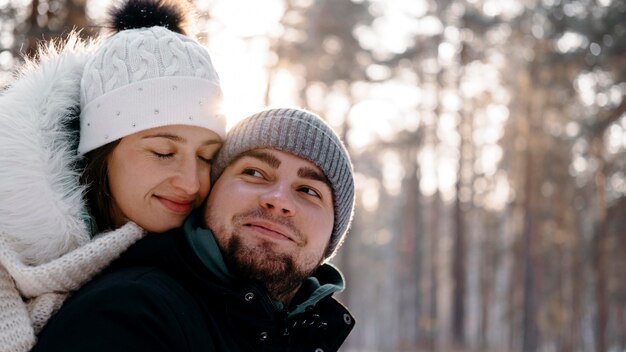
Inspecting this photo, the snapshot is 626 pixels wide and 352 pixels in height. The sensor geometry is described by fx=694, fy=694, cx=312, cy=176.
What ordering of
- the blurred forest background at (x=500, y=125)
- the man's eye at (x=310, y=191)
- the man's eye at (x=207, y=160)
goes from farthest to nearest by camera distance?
1. the blurred forest background at (x=500, y=125)
2. the man's eye at (x=310, y=191)
3. the man's eye at (x=207, y=160)

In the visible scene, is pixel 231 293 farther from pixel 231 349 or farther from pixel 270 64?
pixel 270 64

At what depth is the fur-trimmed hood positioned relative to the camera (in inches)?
96.2

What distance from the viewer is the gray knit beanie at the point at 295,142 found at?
10.2ft

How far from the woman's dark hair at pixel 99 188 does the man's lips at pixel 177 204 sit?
23cm

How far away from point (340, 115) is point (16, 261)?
1071 inches

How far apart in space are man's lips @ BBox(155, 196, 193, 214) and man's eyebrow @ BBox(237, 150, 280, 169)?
354 mm

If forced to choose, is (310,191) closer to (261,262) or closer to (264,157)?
(264,157)

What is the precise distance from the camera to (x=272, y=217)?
2906mm

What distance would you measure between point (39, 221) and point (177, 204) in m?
0.56

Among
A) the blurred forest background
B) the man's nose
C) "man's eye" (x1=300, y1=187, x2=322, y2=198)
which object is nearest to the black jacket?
the man's nose

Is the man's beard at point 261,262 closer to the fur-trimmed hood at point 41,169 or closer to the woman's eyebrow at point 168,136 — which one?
the woman's eyebrow at point 168,136

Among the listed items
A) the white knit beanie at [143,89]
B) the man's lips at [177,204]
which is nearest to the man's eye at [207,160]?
the white knit beanie at [143,89]

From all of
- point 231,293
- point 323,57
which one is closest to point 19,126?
point 231,293

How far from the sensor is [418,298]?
36438 millimetres
